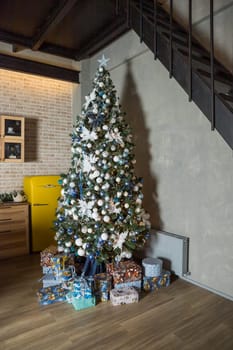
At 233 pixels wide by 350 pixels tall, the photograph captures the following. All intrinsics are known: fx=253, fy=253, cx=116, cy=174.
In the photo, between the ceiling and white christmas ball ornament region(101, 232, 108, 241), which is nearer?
white christmas ball ornament region(101, 232, 108, 241)

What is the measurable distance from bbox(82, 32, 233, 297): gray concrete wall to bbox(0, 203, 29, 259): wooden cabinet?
2022 mm

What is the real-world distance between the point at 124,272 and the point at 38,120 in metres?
3.29

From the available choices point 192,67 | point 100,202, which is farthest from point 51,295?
point 192,67

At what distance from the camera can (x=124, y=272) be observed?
291 cm

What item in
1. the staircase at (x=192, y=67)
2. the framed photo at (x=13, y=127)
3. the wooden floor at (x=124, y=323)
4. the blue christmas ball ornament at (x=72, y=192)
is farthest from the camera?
the framed photo at (x=13, y=127)

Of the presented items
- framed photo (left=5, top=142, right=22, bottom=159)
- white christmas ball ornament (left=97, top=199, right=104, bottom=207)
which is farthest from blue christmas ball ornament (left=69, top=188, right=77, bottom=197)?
framed photo (left=5, top=142, right=22, bottom=159)

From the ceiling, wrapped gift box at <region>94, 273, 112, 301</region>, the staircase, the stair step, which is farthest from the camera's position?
the ceiling

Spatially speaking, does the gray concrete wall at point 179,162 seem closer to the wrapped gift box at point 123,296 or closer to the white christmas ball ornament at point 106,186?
the wrapped gift box at point 123,296

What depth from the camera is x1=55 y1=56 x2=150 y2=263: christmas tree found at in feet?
9.67

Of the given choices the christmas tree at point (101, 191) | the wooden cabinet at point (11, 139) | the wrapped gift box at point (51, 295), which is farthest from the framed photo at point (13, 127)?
the wrapped gift box at point (51, 295)

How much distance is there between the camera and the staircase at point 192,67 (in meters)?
A: 1.89

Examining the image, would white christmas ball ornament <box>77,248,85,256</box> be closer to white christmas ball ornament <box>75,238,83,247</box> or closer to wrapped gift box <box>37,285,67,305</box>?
white christmas ball ornament <box>75,238,83,247</box>

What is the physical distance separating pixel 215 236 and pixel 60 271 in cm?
184

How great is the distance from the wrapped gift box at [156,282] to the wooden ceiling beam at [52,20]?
3.46 m
